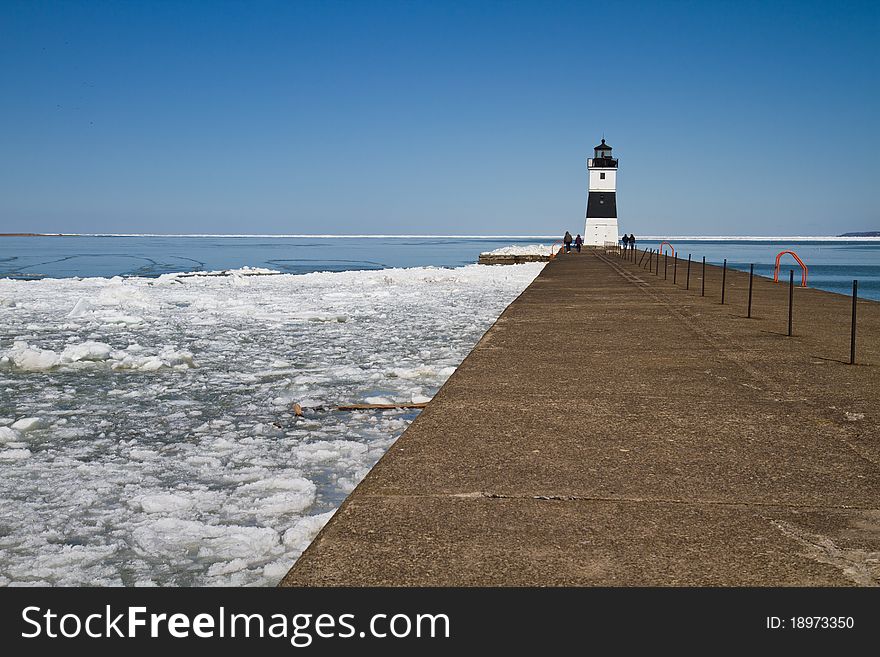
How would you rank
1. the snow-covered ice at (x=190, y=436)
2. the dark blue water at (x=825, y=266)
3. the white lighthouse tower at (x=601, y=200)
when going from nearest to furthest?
the snow-covered ice at (x=190, y=436) → the dark blue water at (x=825, y=266) → the white lighthouse tower at (x=601, y=200)

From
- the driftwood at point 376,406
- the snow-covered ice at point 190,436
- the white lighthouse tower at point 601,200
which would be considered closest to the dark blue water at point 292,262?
the white lighthouse tower at point 601,200

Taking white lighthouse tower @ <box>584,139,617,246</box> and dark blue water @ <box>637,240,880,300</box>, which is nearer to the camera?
dark blue water @ <box>637,240,880,300</box>

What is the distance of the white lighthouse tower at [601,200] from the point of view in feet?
201

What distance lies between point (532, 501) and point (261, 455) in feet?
9.79

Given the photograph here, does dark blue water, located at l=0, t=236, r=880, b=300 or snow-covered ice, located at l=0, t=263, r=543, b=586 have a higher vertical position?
dark blue water, located at l=0, t=236, r=880, b=300

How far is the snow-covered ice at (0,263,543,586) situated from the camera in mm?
4078

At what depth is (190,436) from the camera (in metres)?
6.39

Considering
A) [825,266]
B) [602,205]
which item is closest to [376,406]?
[825,266]

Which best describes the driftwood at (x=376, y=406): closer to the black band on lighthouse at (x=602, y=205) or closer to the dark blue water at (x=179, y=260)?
the dark blue water at (x=179, y=260)

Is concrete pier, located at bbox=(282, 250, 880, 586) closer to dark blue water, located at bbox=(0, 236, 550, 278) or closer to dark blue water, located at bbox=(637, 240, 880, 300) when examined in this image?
dark blue water, located at bbox=(637, 240, 880, 300)

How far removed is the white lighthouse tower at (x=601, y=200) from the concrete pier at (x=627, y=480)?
2168 inches

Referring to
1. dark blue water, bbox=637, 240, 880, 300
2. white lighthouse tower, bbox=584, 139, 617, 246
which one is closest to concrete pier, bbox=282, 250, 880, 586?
dark blue water, bbox=637, 240, 880, 300

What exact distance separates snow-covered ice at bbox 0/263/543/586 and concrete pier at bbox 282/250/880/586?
0.93 m
